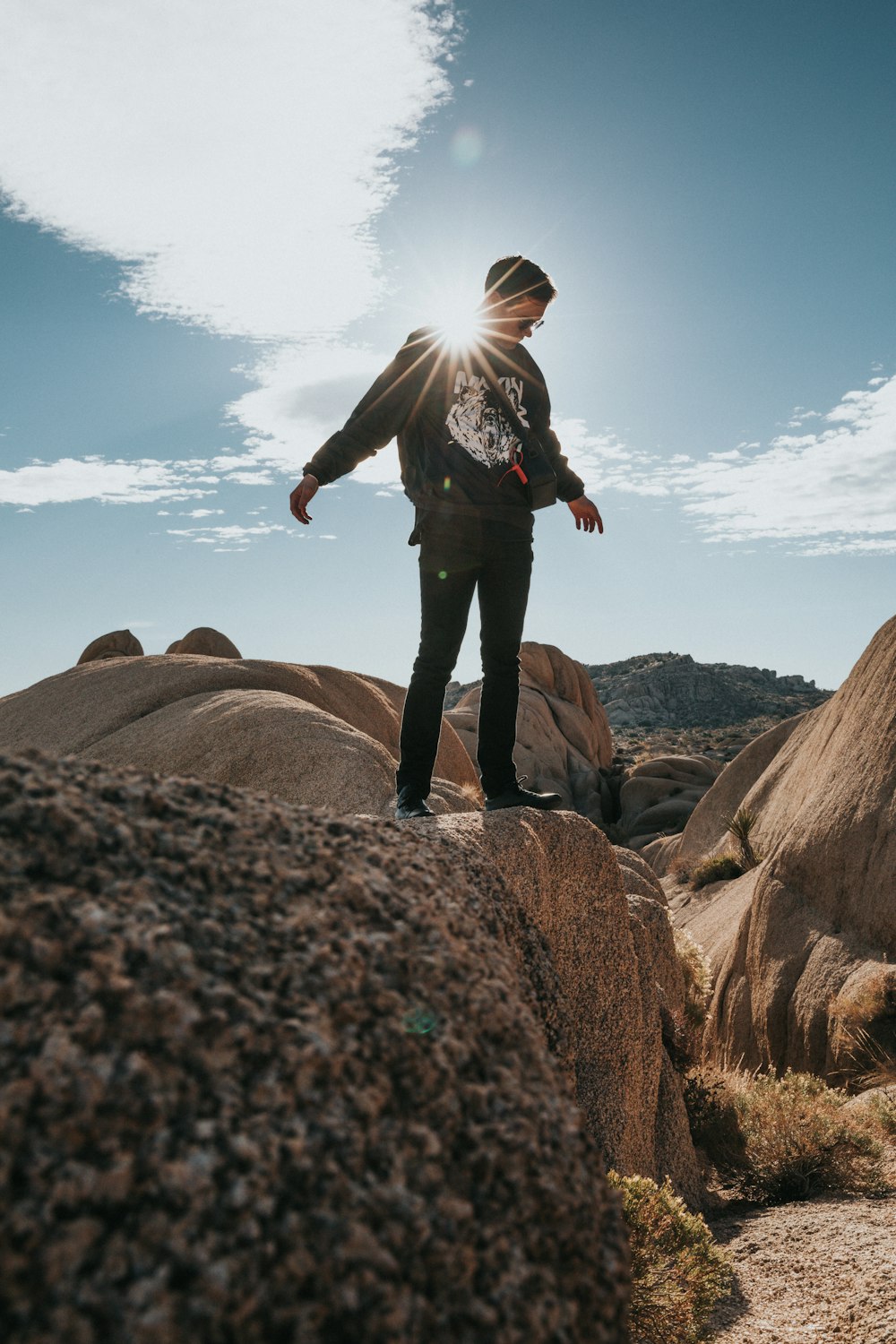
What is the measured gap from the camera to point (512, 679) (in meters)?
5.02

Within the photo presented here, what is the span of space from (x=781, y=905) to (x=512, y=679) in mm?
8292

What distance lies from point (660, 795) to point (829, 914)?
21.7m

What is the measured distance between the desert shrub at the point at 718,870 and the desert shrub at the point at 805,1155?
9832mm

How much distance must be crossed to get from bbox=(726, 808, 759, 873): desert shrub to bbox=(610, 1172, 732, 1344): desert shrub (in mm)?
12291

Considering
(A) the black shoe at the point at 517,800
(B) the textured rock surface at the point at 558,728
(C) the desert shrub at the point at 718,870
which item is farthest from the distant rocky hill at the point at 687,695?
(A) the black shoe at the point at 517,800

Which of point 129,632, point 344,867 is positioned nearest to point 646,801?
point 129,632

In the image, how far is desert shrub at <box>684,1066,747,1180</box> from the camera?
701 centimetres

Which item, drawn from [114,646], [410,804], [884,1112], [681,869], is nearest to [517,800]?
[410,804]

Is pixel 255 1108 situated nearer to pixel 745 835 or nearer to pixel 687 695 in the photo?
pixel 745 835

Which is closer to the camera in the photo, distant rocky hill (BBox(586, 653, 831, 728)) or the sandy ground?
the sandy ground

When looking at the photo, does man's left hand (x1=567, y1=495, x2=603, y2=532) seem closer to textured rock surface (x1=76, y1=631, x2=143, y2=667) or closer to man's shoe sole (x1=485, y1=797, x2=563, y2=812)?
man's shoe sole (x1=485, y1=797, x2=563, y2=812)

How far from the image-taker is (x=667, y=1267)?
13.5ft

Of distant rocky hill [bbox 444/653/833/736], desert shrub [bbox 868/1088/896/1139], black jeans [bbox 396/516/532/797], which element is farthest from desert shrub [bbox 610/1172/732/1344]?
distant rocky hill [bbox 444/653/833/736]

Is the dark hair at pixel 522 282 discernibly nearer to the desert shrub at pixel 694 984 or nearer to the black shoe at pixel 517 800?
the black shoe at pixel 517 800
